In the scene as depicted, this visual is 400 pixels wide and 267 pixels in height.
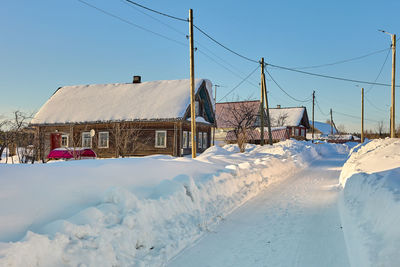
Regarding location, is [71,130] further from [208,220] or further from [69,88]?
[208,220]

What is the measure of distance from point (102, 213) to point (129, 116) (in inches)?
799

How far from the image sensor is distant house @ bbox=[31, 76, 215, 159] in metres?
23.5

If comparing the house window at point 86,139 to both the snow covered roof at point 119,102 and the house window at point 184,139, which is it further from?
the house window at point 184,139

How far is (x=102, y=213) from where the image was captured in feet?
13.7

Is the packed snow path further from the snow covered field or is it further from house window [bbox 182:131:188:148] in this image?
house window [bbox 182:131:188:148]

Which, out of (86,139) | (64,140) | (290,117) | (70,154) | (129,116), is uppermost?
(290,117)

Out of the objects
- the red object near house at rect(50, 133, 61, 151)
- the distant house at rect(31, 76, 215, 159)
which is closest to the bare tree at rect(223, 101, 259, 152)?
the distant house at rect(31, 76, 215, 159)

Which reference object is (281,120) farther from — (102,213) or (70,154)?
(102,213)

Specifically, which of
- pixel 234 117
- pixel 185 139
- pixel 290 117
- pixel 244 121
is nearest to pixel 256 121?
pixel 244 121

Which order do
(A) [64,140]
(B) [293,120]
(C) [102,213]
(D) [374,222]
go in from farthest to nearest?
(B) [293,120], (A) [64,140], (D) [374,222], (C) [102,213]

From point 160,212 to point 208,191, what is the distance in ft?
6.89

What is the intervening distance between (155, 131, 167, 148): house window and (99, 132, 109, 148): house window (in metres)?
4.51

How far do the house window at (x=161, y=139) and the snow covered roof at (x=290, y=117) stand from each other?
34.1 metres

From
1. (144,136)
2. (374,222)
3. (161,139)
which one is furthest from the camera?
(144,136)
